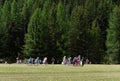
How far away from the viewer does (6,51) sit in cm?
10388

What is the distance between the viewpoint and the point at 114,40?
103688 millimetres

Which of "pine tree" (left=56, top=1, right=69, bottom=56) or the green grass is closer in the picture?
the green grass

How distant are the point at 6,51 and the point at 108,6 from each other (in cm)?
4834

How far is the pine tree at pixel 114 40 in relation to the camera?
332 feet

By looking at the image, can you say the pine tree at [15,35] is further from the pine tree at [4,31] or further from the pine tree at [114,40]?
the pine tree at [114,40]

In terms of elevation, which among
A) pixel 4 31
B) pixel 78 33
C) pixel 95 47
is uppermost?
pixel 4 31

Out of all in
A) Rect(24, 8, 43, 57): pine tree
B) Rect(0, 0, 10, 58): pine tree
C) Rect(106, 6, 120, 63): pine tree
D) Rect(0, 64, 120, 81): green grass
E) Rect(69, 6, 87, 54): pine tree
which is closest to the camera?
Rect(0, 64, 120, 81): green grass

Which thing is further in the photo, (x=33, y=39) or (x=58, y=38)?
(x=58, y=38)

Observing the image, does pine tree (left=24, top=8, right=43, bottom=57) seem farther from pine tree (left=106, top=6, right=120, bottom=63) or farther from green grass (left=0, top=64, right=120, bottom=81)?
green grass (left=0, top=64, right=120, bottom=81)

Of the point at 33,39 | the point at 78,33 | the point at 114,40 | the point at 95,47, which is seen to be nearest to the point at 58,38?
the point at 78,33

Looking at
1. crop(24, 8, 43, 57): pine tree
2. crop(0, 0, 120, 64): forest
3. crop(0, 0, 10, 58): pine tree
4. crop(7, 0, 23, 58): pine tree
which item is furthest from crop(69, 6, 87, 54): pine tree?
crop(0, 0, 10, 58): pine tree

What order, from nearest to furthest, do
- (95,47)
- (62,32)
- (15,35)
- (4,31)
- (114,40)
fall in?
(114,40)
(95,47)
(62,32)
(4,31)
(15,35)

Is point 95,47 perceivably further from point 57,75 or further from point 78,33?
point 57,75

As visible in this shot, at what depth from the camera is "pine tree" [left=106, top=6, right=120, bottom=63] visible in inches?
3980
